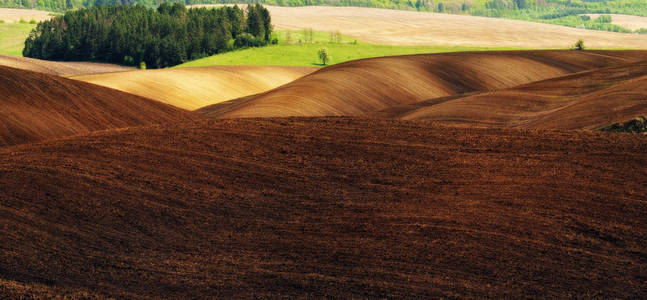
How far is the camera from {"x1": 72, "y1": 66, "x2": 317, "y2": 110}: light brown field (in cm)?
5569

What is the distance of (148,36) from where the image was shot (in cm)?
11194

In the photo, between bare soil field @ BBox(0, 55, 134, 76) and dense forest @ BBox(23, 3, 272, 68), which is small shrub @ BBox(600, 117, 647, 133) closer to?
bare soil field @ BBox(0, 55, 134, 76)

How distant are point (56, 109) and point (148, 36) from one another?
8968cm

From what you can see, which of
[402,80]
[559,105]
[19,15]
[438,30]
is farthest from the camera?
[19,15]

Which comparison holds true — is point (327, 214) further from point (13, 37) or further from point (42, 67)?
point (13, 37)

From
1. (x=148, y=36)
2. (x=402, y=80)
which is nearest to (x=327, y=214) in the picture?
(x=402, y=80)

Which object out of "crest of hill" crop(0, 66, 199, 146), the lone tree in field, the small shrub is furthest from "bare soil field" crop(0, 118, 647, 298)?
the lone tree in field

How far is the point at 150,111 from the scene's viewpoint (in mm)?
30344

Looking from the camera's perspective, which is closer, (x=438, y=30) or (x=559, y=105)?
(x=559, y=105)

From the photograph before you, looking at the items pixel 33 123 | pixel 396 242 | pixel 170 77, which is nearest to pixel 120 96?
pixel 33 123

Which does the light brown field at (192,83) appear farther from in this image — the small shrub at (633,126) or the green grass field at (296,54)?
the small shrub at (633,126)

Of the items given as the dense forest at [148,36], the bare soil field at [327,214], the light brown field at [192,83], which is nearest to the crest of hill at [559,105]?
the bare soil field at [327,214]

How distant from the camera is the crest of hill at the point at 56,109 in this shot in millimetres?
24328

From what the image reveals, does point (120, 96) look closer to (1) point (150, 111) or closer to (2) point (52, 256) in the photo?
(1) point (150, 111)
